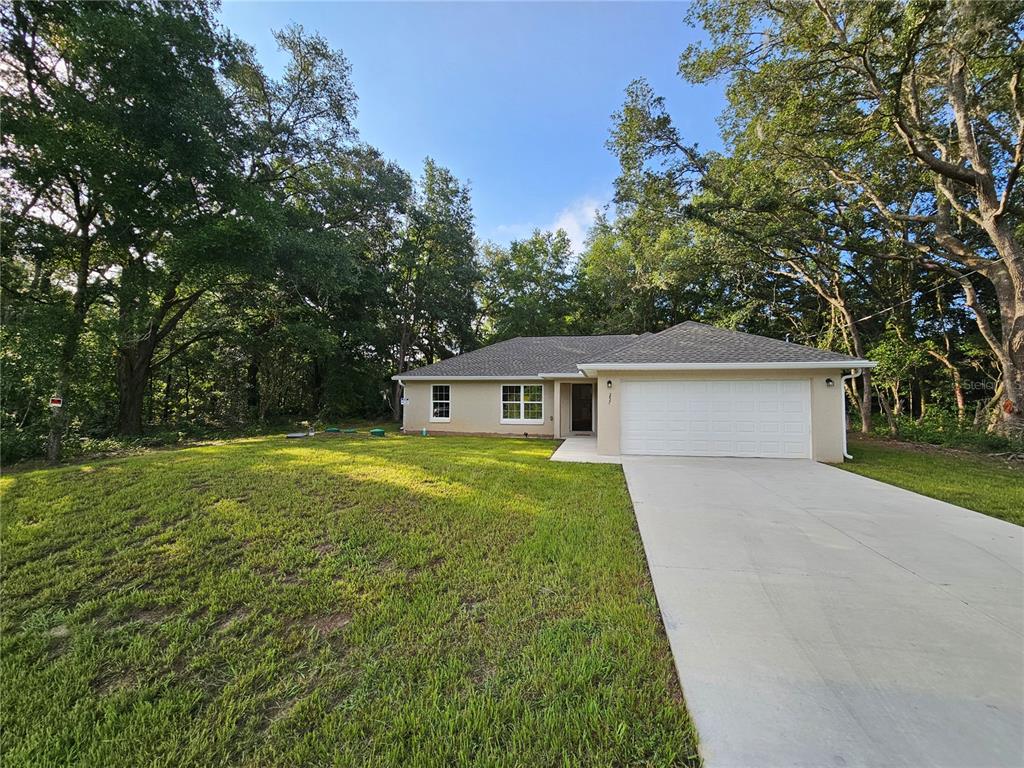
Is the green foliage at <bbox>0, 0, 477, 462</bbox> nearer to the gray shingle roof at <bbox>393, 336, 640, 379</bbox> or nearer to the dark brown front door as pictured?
the gray shingle roof at <bbox>393, 336, 640, 379</bbox>

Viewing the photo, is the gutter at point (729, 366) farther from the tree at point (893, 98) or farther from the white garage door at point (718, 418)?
the tree at point (893, 98)

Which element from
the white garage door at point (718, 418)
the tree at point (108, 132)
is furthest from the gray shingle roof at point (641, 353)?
the tree at point (108, 132)

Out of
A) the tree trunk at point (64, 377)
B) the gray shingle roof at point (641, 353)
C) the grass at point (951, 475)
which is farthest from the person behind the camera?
the gray shingle roof at point (641, 353)

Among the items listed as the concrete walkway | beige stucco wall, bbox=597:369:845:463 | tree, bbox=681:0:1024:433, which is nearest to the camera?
tree, bbox=681:0:1024:433

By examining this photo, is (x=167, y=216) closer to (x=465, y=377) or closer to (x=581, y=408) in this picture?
(x=465, y=377)

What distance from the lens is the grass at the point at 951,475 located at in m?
5.28

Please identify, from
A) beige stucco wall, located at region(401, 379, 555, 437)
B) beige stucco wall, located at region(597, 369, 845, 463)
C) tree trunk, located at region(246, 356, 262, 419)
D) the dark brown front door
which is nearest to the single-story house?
beige stucco wall, located at region(597, 369, 845, 463)

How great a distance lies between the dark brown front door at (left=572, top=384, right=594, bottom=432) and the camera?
1471 cm

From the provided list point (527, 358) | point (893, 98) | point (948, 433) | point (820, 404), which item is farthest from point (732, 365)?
point (948, 433)

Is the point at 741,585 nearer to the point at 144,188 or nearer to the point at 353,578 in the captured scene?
the point at 353,578

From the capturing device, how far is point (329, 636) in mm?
2441

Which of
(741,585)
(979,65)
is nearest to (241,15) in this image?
(741,585)

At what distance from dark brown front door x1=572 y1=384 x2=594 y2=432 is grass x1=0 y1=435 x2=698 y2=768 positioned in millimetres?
9895

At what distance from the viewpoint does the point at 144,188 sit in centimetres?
940
